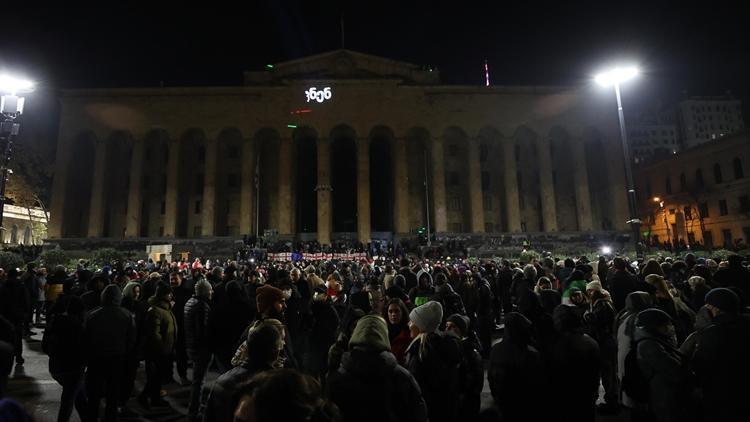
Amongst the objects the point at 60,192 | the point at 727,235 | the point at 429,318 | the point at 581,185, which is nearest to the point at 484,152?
the point at 581,185

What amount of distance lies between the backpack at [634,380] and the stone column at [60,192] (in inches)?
1855

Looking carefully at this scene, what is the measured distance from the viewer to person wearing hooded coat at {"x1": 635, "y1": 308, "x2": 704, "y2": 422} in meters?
3.43

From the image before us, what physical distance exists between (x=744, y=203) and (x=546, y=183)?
1763 centimetres

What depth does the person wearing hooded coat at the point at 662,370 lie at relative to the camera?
11.2 ft

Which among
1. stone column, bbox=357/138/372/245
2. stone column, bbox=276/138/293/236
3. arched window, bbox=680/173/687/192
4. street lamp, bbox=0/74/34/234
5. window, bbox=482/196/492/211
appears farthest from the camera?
arched window, bbox=680/173/687/192

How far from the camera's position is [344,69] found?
131ft

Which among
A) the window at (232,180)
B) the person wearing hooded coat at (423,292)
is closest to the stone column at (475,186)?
the window at (232,180)

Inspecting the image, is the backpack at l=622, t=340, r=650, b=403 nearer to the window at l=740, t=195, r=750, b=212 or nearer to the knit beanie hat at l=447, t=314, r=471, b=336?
the knit beanie hat at l=447, t=314, r=471, b=336

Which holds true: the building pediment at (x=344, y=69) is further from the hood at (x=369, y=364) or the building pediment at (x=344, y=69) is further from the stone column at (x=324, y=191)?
the hood at (x=369, y=364)

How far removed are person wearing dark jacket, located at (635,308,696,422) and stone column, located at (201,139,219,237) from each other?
38533mm

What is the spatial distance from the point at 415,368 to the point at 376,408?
39.0 inches

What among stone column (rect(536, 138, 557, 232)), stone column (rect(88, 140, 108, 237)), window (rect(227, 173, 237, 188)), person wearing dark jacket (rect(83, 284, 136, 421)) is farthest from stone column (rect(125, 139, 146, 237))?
stone column (rect(536, 138, 557, 232))

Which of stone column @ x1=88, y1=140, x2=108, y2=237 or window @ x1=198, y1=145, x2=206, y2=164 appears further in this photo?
window @ x1=198, y1=145, x2=206, y2=164

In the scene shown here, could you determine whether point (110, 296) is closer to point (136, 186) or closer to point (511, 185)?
point (511, 185)
